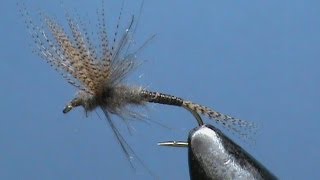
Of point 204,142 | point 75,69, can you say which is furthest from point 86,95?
point 204,142

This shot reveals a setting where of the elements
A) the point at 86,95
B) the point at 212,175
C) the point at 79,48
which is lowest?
the point at 212,175

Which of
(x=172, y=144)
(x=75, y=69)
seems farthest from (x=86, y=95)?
(x=172, y=144)

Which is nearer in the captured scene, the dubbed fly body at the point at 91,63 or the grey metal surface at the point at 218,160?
the grey metal surface at the point at 218,160

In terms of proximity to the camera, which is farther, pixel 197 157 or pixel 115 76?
pixel 115 76

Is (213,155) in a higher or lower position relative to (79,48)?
lower

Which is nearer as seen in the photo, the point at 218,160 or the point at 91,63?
the point at 218,160

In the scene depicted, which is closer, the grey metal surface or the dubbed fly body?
the grey metal surface

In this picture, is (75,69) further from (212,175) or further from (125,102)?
(212,175)

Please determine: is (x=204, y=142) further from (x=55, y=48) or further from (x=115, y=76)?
(x=55, y=48)

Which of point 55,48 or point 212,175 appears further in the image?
point 55,48
